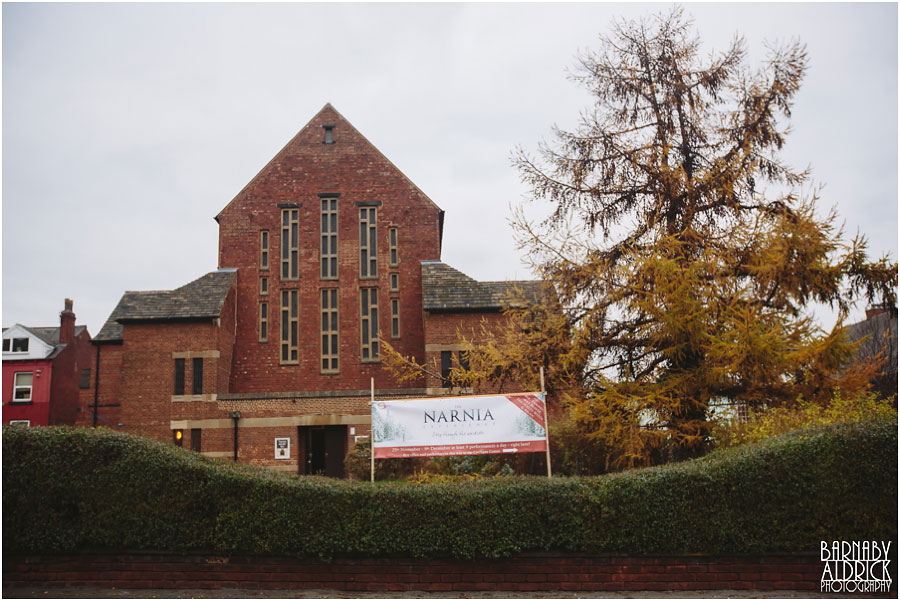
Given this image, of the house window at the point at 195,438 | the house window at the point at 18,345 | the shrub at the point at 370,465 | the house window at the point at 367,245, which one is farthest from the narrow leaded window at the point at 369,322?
the house window at the point at 18,345

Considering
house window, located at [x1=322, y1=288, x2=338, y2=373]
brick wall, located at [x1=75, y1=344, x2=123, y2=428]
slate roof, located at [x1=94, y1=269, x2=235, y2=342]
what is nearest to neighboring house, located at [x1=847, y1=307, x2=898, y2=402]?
house window, located at [x1=322, y1=288, x2=338, y2=373]

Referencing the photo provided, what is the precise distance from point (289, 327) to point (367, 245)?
4.81 metres

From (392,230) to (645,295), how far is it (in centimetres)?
1751

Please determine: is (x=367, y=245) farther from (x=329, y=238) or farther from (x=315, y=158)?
(x=315, y=158)

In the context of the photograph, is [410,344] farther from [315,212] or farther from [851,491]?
[851,491]

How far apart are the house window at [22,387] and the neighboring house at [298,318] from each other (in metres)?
11.8

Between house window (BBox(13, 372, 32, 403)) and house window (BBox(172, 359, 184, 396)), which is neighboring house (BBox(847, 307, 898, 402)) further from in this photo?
house window (BBox(13, 372, 32, 403))

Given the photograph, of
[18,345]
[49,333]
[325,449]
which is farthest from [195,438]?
[49,333]

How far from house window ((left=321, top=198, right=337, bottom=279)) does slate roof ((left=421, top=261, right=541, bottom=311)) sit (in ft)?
13.2

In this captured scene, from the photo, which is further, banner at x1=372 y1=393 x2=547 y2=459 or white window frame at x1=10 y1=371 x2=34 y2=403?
white window frame at x1=10 y1=371 x2=34 y2=403

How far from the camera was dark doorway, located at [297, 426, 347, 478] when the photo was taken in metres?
27.6

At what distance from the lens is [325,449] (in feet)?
91.4

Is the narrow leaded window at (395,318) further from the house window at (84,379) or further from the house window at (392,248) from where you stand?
the house window at (84,379)

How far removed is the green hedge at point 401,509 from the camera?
9.46 m
